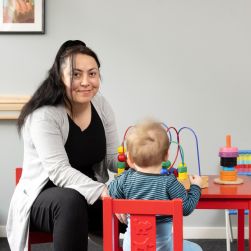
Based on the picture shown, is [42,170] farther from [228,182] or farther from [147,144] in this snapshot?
[228,182]

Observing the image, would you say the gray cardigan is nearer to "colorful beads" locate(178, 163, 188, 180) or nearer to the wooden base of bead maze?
"colorful beads" locate(178, 163, 188, 180)

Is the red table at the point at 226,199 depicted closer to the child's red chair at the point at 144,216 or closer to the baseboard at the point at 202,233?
Answer: the child's red chair at the point at 144,216

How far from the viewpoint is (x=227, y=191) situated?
6.11 feet

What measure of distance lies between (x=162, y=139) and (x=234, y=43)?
1.69 m

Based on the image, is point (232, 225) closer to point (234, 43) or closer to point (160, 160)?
point (234, 43)

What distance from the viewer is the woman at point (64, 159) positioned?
184cm

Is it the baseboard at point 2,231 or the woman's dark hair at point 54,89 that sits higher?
the woman's dark hair at point 54,89

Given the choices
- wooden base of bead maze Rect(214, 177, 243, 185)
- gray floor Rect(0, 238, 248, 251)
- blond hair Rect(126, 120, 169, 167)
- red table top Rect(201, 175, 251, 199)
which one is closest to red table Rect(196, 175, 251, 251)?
red table top Rect(201, 175, 251, 199)

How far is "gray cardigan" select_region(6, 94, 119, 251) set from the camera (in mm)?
1918

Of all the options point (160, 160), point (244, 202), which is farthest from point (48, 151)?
point (244, 202)

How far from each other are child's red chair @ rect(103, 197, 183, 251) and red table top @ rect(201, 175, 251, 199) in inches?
15.5

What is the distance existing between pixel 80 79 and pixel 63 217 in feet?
1.97

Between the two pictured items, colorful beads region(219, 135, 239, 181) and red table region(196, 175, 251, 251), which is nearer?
red table region(196, 175, 251, 251)

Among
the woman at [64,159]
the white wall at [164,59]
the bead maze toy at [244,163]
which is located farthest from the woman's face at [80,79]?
the bead maze toy at [244,163]
